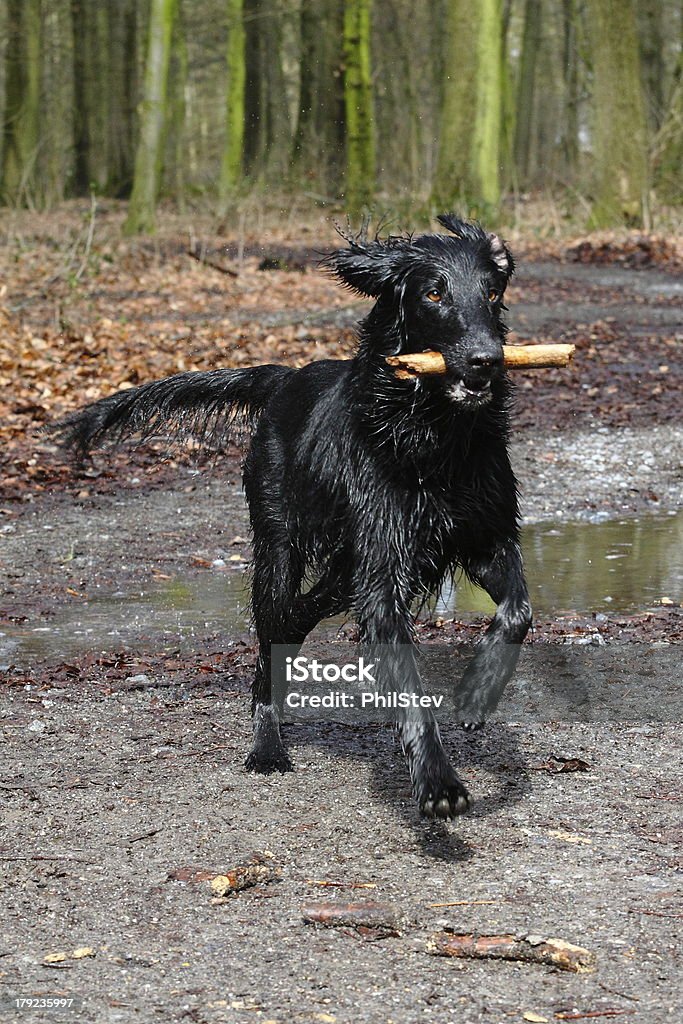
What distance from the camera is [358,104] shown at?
89.0 ft

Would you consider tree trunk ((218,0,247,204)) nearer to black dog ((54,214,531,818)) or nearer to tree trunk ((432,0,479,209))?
tree trunk ((432,0,479,209))

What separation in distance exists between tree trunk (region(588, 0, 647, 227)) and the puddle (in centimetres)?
1772

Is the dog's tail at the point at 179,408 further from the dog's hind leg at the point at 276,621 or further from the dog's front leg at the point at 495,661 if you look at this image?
the dog's front leg at the point at 495,661

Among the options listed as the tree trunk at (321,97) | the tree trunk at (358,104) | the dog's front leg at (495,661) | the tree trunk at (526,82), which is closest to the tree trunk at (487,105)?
the tree trunk at (358,104)

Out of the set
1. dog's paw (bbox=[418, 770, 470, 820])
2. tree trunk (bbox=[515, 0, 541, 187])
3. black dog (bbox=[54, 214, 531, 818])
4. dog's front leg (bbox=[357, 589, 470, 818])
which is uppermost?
tree trunk (bbox=[515, 0, 541, 187])

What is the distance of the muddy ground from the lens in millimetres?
3326

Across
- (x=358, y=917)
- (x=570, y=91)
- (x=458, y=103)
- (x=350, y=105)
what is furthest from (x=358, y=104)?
(x=358, y=917)

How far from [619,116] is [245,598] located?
19684 mm

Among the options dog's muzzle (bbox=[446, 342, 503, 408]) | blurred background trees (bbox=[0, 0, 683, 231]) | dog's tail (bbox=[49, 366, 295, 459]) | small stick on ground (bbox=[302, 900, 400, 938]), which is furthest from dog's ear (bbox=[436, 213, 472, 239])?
blurred background trees (bbox=[0, 0, 683, 231])

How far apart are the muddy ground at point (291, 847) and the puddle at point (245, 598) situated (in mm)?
56

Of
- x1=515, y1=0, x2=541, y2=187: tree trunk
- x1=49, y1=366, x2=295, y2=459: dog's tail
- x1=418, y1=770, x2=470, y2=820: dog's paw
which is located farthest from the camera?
x1=515, y1=0, x2=541, y2=187: tree trunk

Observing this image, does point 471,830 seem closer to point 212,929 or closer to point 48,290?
point 212,929

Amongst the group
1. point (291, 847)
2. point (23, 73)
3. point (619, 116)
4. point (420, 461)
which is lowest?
point (291, 847)

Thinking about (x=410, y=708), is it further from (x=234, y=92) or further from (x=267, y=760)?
(x=234, y=92)
